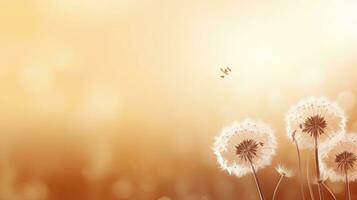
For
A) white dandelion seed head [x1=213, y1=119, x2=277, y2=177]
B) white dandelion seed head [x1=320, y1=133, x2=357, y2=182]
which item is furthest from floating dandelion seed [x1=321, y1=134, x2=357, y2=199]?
white dandelion seed head [x1=213, y1=119, x2=277, y2=177]

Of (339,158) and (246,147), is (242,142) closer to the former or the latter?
(246,147)

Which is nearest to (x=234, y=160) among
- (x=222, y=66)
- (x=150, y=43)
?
(x=222, y=66)

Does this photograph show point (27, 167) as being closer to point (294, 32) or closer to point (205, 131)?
point (205, 131)

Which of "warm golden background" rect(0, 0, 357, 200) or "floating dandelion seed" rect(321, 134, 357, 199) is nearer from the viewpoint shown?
"floating dandelion seed" rect(321, 134, 357, 199)

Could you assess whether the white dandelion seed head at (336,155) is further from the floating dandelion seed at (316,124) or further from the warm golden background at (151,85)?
the warm golden background at (151,85)

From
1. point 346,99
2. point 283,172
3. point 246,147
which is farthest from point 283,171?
point 346,99

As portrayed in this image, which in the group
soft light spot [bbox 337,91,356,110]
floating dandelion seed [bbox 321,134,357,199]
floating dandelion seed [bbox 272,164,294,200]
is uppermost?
soft light spot [bbox 337,91,356,110]

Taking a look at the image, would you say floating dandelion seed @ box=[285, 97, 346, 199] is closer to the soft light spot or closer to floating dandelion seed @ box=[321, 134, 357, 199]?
floating dandelion seed @ box=[321, 134, 357, 199]
